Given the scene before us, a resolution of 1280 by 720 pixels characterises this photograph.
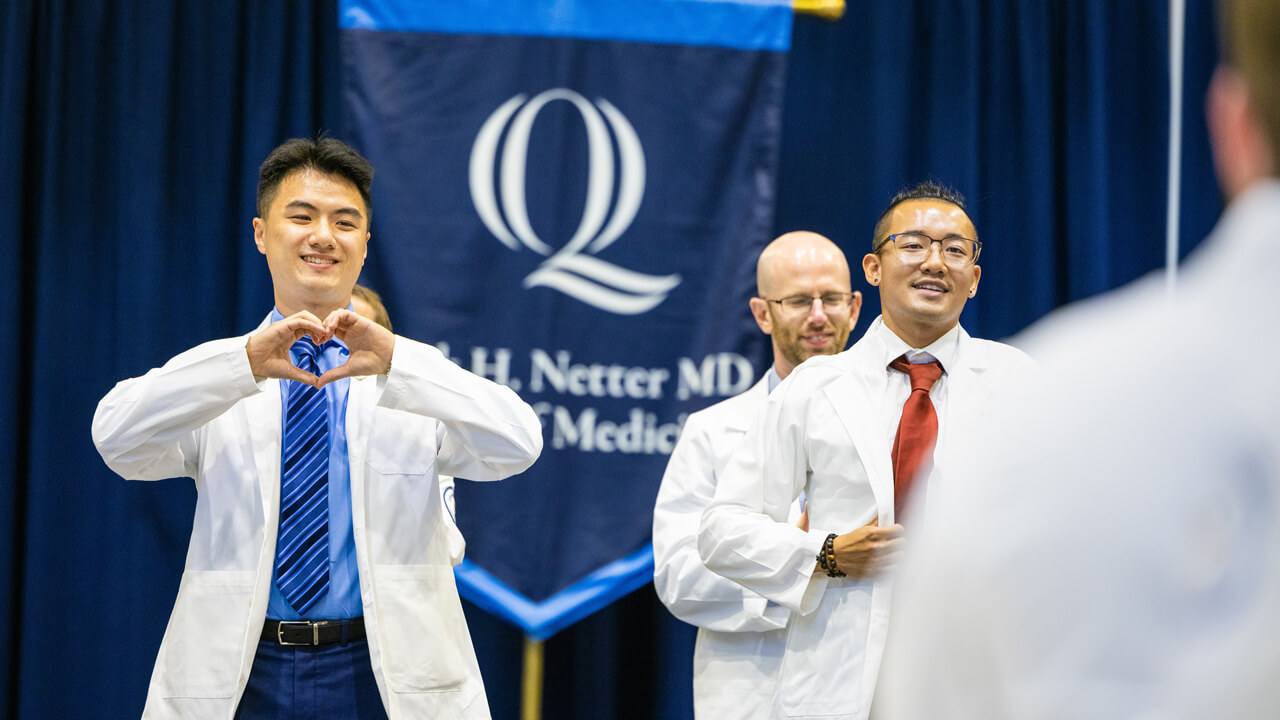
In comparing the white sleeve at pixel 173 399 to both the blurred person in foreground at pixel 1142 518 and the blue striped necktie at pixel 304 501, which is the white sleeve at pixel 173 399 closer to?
the blue striped necktie at pixel 304 501

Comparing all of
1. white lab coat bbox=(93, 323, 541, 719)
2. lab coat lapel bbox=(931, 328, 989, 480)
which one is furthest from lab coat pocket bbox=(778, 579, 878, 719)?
white lab coat bbox=(93, 323, 541, 719)

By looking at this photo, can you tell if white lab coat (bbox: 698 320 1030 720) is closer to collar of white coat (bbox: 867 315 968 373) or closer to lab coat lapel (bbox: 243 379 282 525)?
collar of white coat (bbox: 867 315 968 373)

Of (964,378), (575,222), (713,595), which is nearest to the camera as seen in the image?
(964,378)

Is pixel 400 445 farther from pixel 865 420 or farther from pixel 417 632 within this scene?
pixel 865 420

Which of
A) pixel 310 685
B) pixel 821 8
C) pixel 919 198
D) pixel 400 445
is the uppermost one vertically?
pixel 821 8

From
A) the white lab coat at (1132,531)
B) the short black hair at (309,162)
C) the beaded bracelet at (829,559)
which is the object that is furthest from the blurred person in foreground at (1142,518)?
the short black hair at (309,162)

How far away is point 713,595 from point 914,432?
0.68 m

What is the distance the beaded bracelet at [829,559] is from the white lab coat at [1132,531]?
1776mm

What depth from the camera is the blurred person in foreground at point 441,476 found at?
274cm

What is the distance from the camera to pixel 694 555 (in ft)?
9.49

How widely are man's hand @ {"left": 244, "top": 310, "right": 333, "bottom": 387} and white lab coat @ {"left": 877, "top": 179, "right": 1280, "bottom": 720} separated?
1.74 metres

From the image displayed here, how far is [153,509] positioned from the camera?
3.55 metres

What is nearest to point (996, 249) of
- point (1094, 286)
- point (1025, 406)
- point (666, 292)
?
point (1094, 286)

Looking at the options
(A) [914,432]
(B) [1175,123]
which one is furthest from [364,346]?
(B) [1175,123]
